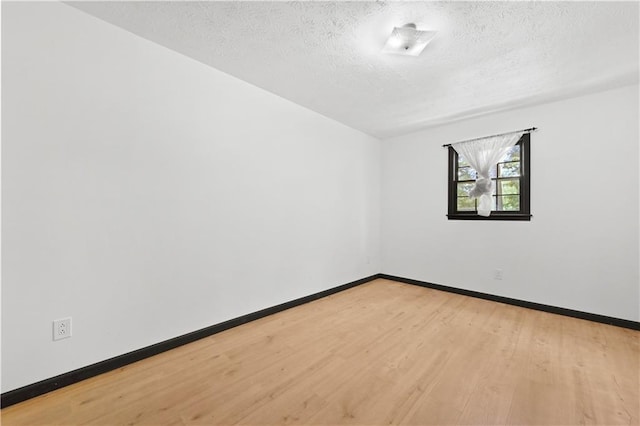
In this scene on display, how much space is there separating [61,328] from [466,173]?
14.9 ft

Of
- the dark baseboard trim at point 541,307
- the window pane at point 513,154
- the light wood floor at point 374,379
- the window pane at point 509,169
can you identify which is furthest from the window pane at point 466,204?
the light wood floor at point 374,379

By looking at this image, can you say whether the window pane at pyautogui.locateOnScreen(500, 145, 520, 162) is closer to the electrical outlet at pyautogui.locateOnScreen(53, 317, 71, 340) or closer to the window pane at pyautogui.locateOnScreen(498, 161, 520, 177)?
the window pane at pyautogui.locateOnScreen(498, 161, 520, 177)

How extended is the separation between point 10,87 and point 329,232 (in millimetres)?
3119

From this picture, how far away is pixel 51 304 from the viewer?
→ 5.62 feet

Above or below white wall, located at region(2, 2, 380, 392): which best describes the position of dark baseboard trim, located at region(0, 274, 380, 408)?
below

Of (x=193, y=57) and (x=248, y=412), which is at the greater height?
(x=193, y=57)

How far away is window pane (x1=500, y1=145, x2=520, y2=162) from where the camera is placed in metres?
3.44

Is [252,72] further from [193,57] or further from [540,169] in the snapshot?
[540,169]

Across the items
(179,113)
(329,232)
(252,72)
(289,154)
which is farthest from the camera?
(329,232)

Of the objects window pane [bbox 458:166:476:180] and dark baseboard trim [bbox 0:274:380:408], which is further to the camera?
window pane [bbox 458:166:476:180]

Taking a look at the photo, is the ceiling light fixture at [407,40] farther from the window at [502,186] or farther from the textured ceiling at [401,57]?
the window at [502,186]

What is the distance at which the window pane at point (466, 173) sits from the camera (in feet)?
12.6

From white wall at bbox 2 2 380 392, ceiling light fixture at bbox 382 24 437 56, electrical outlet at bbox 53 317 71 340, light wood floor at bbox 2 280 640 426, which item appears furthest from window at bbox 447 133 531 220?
electrical outlet at bbox 53 317 71 340

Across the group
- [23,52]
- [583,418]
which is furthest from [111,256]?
[583,418]
